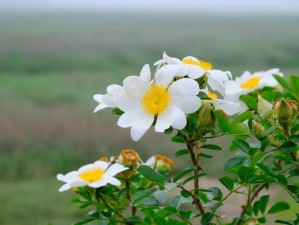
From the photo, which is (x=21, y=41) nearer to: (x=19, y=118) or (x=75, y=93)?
(x=75, y=93)

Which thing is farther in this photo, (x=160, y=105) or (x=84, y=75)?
(x=84, y=75)

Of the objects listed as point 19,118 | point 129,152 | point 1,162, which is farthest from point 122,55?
point 129,152

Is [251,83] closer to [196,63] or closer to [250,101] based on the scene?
[250,101]

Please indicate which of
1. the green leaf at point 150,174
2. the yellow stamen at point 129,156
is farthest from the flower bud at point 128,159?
the green leaf at point 150,174

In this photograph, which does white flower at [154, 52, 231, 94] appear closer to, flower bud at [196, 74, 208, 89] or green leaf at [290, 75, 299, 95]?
flower bud at [196, 74, 208, 89]

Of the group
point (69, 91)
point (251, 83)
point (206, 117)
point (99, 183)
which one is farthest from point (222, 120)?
point (69, 91)

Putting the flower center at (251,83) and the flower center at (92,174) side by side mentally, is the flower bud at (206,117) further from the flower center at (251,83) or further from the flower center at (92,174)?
the flower center at (251,83)
